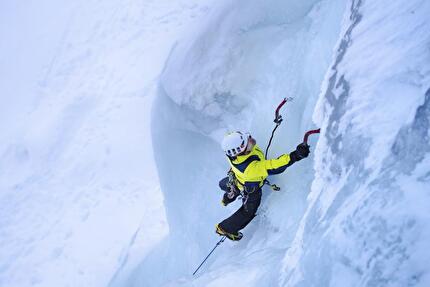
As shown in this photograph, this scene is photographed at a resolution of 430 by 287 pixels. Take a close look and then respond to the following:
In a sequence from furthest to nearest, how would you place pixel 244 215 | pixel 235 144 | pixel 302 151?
pixel 244 215 → pixel 235 144 → pixel 302 151

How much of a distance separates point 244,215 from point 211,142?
1363 mm

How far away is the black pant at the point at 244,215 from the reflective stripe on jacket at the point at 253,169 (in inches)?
5.6

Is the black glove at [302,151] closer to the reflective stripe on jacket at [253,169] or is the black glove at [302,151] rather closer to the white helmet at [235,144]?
the reflective stripe on jacket at [253,169]

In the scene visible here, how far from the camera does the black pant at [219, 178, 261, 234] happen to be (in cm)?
404

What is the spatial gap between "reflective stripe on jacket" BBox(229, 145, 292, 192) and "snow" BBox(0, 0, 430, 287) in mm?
290

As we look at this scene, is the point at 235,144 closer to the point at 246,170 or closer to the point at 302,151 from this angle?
the point at 246,170

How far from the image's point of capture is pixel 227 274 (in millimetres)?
3260

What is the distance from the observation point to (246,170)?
3764 mm

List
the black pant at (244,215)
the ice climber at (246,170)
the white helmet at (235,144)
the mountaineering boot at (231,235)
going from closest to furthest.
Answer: the ice climber at (246,170) → the white helmet at (235,144) → the black pant at (244,215) → the mountaineering boot at (231,235)

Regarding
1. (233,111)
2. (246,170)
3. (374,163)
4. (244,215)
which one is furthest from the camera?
(233,111)

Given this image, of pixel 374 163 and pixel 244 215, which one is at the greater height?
pixel 374 163

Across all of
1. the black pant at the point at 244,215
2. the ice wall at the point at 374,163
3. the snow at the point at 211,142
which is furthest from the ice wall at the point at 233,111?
the ice wall at the point at 374,163

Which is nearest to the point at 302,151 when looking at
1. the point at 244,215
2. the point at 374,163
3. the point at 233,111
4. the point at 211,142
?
the point at 244,215

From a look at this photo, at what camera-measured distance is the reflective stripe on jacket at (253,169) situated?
363 centimetres
